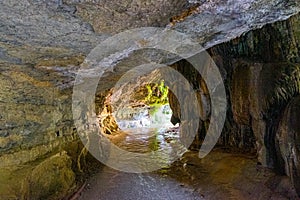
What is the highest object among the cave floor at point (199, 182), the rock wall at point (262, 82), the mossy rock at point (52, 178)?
the rock wall at point (262, 82)

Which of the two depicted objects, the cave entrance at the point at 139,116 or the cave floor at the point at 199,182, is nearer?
→ the cave floor at the point at 199,182

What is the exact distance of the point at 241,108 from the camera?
19.0 feet

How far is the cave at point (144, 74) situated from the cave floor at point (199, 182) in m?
0.02

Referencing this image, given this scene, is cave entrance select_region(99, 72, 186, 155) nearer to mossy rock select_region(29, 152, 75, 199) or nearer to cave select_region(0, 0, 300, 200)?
cave select_region(0, 0, 300, 200)

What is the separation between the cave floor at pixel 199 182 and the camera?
13.8 ft

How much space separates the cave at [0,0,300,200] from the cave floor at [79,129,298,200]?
22 mm

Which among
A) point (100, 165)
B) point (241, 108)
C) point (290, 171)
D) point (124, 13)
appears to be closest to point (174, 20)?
point (124, 13)

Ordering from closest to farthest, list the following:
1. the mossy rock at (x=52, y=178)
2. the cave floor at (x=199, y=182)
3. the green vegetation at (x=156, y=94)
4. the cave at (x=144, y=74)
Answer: the cave at (x=144, y=74), the mossy rock at (x=52, y=178), the cave floor at (x=199, y=182), the green vegetation at (x=156, y=94)

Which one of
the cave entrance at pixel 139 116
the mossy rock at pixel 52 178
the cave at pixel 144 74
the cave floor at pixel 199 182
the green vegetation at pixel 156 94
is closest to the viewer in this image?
the cave at pixel 144 74

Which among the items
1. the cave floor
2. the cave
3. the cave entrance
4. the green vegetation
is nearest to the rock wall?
the cave

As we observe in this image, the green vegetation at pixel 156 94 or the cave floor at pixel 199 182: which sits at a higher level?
the green vegetation at pixel 156 94

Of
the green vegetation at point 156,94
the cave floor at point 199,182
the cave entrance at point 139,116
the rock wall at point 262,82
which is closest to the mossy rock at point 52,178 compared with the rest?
the cave floor at point 199,182

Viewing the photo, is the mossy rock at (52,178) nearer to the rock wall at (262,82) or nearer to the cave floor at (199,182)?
the cave floor at (199,182)

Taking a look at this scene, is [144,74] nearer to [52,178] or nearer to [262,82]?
[262,82]
